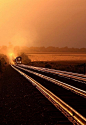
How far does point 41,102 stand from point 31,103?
41 cm

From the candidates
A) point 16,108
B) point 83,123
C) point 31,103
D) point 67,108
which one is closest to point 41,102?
point 31,103

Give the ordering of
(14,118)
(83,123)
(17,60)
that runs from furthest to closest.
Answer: (17,60) → (14,118) → (83,123)

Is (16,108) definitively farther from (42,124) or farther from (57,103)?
(42,124)

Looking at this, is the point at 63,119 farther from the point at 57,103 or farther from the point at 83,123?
the point at 57,103

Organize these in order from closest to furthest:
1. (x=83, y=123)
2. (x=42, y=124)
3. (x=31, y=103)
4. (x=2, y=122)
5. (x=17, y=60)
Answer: (x=83, y=123) < (x=42, y=124) < (x=2, y=122) < (x=31, y=103) < (x=17, y=60)

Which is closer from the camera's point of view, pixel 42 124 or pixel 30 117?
pixel 42 124

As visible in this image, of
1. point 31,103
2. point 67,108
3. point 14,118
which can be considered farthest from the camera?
point 31,103

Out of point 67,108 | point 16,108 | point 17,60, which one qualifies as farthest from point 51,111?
point 17,60

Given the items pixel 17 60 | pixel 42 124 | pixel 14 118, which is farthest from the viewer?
pixel 17 60

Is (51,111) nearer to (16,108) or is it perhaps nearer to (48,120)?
(48,120)

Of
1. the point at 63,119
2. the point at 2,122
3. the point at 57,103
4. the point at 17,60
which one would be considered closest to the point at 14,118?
the point at 2,122

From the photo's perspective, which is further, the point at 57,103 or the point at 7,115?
the point at 57,103

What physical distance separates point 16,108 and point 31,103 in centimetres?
94

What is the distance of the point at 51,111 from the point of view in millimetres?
6430
